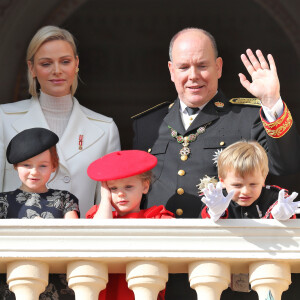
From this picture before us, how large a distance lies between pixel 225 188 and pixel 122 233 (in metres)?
0.55

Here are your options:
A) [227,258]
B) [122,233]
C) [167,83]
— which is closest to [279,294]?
[227,258]

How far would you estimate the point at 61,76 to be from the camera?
5.10 meters

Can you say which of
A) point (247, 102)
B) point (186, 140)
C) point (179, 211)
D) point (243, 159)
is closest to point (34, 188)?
point (179, 211)

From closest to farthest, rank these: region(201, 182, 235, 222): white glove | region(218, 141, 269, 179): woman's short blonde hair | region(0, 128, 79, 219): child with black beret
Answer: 1. region(201, 182, 235, 222): white glove
2. region(218, 141, 269, 179): woman's short blonde hair
3. region(0, 128, 79, 219): child with black beret

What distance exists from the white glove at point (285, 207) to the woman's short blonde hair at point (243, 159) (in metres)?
0.36

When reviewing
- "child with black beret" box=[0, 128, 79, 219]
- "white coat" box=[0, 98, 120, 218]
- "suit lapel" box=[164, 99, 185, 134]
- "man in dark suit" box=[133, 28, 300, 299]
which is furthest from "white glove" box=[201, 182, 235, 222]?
"white coat" box=[0, 98, 120, 218]

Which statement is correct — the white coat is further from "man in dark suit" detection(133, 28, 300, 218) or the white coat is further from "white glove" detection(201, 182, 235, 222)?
"white glove" detection(201, 182, 235, 222)

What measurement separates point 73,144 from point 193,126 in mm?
564

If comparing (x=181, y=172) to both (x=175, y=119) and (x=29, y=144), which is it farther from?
(x=29, y=144)

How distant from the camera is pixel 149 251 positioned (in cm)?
399

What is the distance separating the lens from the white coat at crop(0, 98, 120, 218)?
4.99 meters

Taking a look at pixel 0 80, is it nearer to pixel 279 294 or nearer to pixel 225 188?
pixel 225 188

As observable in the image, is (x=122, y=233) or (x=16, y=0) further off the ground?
(x=16, y=0)

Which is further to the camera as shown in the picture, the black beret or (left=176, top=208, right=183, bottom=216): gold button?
(left=176, top=208, right=183, bottom=216): gold button
